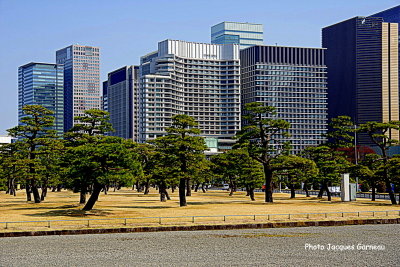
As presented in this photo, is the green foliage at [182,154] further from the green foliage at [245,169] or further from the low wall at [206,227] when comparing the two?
the low wall at [206,227]

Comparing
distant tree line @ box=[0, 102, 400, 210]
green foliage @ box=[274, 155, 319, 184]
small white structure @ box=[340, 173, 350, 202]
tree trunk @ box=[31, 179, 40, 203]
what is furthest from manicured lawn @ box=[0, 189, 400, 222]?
green foliage @ box=[274, 155, 319, 184]

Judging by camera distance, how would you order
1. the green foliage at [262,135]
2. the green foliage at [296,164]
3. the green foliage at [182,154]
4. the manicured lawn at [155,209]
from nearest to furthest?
the manicured lawn at [155,209] → the green foliage at [182,154] → the green foliage at [296,164] → the green foliage at [262,135]

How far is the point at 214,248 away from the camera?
29344mm

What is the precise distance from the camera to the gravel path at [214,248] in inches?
993

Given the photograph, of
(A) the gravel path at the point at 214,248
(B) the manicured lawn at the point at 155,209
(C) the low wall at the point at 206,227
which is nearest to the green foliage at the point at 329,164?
(B) the manicured lawn at the point at 155,209

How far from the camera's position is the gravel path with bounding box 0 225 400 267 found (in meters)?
25.2

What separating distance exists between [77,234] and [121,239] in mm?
4102

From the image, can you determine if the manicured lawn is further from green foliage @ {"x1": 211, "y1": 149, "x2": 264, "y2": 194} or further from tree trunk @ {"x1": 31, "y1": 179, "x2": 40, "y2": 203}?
green foliage @ {"x1": 211, "y1": 149, "x2": 264, "y2": 194}

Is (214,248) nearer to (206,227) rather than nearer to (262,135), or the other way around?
(206,227)

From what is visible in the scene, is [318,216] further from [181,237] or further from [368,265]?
[368,265]

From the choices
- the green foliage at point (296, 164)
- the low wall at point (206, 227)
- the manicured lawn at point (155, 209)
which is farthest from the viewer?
the green foliage at point (296, 164)

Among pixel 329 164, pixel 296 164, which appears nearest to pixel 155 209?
pixel 296 164

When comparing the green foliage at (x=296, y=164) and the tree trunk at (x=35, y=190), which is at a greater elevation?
the green foliage at (x=296, y=164)

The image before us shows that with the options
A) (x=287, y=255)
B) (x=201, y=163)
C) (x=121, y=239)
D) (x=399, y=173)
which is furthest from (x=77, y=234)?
(x=399, y=173)
